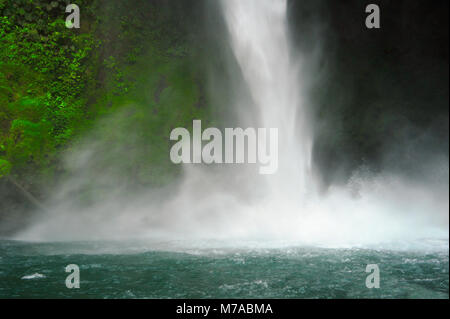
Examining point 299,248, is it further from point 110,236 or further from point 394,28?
point 394,28

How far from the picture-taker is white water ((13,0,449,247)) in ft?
38.9

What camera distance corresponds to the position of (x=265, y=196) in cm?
1309

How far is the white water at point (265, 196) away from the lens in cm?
1187

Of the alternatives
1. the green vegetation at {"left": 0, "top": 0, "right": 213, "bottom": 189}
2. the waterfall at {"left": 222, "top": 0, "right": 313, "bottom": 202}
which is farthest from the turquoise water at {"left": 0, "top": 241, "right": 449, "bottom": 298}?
the waterfall at {"left": 222, "top": 0, "right": 313, "bottom": 202}

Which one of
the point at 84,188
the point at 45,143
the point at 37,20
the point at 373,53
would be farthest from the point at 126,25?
the point at 373,53

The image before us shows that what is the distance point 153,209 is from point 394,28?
→ 11.1m

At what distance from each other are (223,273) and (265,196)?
22.2 ft

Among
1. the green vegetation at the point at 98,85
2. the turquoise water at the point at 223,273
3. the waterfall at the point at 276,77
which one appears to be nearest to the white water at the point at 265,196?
the waterfall at the point at 276,77

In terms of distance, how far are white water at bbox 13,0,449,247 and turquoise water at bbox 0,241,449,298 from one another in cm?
314

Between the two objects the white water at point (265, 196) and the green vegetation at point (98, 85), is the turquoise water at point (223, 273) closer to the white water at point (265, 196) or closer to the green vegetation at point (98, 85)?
the white water at point (265, 196)

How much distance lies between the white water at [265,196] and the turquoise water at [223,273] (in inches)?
124

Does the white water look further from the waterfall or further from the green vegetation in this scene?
the green vegetation

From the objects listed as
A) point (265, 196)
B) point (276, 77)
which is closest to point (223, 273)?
point (265, 196)

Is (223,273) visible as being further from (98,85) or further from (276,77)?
(98,85)
